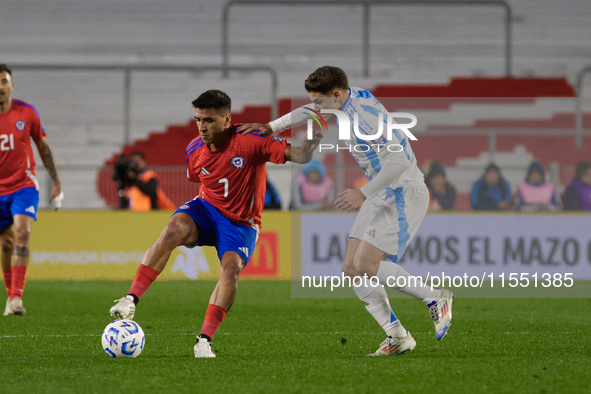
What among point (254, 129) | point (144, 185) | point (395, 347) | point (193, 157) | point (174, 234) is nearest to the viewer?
point (174, 234)

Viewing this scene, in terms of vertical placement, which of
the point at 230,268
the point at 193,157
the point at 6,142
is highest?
the point at 6,142

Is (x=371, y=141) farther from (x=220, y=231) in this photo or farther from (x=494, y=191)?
(x=494, y=191)

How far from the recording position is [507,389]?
4.88 meters

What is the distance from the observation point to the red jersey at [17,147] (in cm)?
932

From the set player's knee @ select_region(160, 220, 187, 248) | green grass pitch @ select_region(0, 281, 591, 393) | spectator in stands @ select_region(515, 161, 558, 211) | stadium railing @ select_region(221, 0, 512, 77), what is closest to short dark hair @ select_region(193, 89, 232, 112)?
player's knee @ select_region(160, 220, 187, 248)

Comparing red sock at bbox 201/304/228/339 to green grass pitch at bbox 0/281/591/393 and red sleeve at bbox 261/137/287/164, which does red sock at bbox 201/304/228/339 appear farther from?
red sleeve at bbox 261/137/287/164

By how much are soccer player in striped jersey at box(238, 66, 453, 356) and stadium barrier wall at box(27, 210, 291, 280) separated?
740 centimetres

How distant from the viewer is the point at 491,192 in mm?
14125

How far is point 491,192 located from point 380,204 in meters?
7.86

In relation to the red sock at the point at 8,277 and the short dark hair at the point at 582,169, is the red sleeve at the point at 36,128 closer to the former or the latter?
the red sock at the point at 8,277

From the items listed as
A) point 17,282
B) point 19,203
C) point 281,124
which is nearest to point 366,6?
point 19,203

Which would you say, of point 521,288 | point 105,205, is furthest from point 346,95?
point 105,205

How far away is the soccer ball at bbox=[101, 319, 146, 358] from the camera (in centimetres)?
602

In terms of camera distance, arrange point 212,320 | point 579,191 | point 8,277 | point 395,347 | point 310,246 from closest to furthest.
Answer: point 212,320, point 395,347, point 8,277, point 310,246, point 579,191
